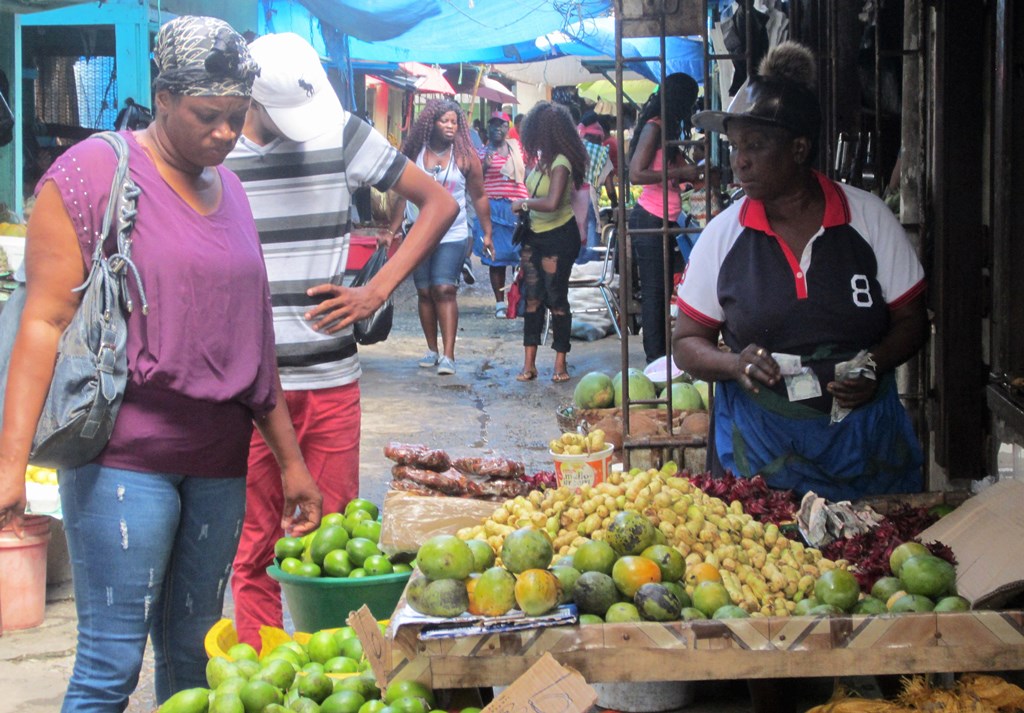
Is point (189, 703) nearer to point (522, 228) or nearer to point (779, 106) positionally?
point (779, 106)

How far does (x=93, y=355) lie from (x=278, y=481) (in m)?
1.36

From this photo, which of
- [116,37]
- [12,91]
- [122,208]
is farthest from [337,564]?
[116,37]

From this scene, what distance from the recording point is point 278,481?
4105mm

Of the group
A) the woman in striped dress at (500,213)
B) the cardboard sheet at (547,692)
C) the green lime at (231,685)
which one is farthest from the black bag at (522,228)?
the cardboard sheet at (547,692)

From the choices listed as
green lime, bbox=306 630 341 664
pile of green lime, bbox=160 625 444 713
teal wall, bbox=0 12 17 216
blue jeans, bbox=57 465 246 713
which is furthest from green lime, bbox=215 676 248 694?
teal wall, bbox=0 12 17 216

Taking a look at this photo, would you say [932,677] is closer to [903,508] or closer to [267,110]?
[903,508]

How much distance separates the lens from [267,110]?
385cm

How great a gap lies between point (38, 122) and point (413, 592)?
29.6ft

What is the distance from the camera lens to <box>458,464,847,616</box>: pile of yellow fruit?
2922mm

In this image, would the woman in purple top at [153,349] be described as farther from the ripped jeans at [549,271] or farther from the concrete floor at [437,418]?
the ripped jeans at [549,271]

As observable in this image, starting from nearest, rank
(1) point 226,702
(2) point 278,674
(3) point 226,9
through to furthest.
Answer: (1) point 226,702, (2) point 278,674, (3) point 226,9

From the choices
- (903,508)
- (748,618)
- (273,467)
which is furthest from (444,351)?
(748,618)

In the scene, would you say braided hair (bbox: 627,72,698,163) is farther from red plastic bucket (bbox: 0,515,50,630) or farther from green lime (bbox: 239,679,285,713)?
green lime (bbox: 239,679,285,713)

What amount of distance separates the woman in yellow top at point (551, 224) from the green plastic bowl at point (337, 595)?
258 inches
